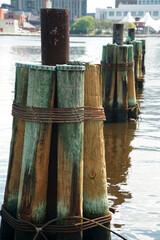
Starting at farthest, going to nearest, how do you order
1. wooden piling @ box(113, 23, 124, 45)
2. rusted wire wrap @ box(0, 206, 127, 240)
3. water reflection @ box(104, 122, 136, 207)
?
wooden piling @ box(113, 23, 124, 45)
water reflection @ box(104, 122, 136, 207)
rusted wire wrap @ box(0, 206, 127, 240)

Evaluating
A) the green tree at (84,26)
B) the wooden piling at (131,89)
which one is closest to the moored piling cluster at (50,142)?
the wooden piling at (131,89)

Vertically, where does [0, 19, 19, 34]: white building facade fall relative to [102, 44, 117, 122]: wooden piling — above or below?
above

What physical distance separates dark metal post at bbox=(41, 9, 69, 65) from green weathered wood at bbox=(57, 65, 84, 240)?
46 cm

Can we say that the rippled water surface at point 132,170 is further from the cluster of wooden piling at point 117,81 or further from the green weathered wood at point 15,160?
the green weathered wood at point 15,160

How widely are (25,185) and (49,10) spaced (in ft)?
5.77

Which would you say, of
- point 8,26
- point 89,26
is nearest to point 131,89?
point 8,26

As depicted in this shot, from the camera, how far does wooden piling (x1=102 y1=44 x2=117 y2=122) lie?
Result: 11508 millimetres

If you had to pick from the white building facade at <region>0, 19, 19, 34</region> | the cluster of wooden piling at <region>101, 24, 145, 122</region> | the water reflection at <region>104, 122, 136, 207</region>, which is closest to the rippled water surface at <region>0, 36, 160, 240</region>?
the water reflection at <region>104, 122, 136, 207</region>

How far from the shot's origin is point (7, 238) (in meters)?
4.80

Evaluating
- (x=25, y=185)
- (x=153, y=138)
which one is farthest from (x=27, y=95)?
(x=153, y=138)

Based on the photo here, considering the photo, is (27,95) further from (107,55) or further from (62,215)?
(107,55)

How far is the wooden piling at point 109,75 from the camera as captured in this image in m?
11.5

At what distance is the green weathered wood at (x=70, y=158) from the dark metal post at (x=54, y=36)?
1.53ft

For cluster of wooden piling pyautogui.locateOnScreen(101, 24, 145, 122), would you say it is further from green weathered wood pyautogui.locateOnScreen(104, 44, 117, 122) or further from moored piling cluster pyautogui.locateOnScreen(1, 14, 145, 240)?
moored piling cluster pyautogui.locateOnScreen(1, 14, 145, 240)
